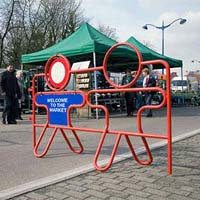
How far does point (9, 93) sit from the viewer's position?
11188 mm

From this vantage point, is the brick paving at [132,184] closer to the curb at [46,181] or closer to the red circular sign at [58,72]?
the curb at [46,181]

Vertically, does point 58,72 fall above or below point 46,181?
above

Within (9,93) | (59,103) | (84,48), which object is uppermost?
(84,48)

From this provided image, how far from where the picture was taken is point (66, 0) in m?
38.3

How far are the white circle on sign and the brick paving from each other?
1799mm

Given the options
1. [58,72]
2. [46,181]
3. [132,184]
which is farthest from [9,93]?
[132,184]

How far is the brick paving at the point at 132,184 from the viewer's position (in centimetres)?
388

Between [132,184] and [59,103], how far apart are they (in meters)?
2.27

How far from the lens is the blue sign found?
19.0ft

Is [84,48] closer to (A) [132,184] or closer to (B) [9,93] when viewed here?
(B) [9,93]

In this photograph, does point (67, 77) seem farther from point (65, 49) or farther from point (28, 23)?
point (28, 23)

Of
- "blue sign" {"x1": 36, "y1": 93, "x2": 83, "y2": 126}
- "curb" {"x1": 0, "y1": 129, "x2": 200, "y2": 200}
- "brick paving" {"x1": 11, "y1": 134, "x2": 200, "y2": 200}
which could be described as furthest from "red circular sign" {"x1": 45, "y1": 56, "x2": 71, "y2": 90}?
"brick paving" {"x1": 11, "y1": 134, "x2": 200, "y2": 200}

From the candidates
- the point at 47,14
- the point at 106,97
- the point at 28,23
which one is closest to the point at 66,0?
the point at 47,14

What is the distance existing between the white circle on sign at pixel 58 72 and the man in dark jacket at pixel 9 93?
17.5 ft
